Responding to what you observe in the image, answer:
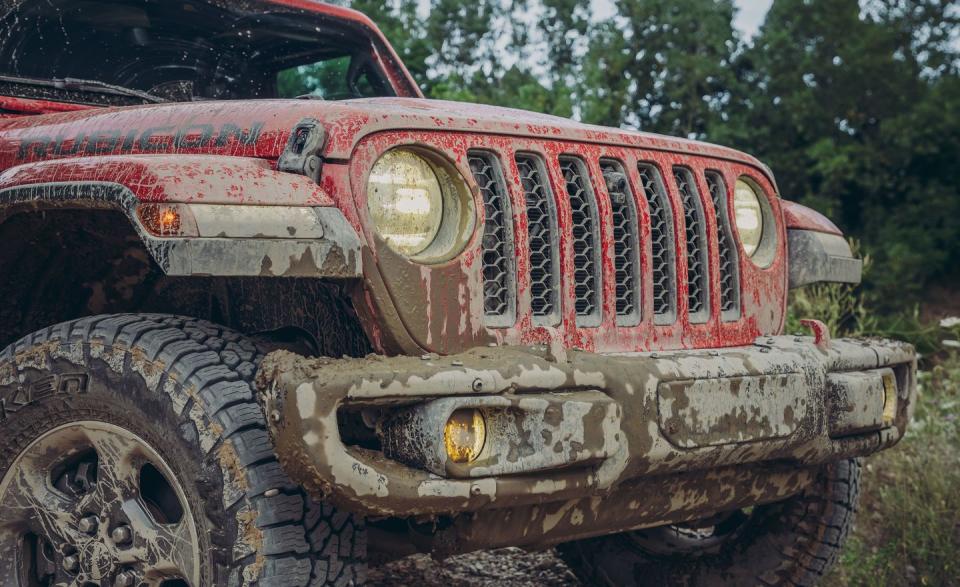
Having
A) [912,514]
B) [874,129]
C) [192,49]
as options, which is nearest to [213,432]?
[192,49]

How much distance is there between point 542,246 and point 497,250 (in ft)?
0.44

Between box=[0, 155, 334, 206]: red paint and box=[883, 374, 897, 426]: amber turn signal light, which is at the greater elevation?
box=[0, 155, 334, 206]: red paint

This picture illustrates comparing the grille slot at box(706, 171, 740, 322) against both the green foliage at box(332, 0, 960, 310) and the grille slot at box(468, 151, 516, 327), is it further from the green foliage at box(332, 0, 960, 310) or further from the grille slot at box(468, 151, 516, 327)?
the green foliage at box(332, 0, 960, 310)

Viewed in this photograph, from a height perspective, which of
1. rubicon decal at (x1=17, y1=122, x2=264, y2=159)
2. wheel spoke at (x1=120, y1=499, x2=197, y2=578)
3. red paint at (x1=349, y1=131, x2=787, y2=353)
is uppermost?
rubicon decal at (x1=17, y1=122, x2=264, y2=159)

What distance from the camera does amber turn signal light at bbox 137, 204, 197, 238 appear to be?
2.04 metres

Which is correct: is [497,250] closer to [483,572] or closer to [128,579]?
[128,579]

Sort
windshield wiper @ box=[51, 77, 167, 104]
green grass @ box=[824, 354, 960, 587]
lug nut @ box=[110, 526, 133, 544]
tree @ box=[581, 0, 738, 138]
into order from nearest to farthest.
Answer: lug nut @ box=[110, 526, 133, 544]
windshield wiper @ box=[51, 77, 167, 104]
green grass @ box=[824, 354, 960, 587]
tree @ box=[581, 0, 738, 138]

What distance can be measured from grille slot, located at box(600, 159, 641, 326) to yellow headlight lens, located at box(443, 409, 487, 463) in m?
0.68

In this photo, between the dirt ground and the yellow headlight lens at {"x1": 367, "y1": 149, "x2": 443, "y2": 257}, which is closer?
the yellow headlight lens at {"x1": 367, "y1": 149, "x2": 443, "y2": 257}

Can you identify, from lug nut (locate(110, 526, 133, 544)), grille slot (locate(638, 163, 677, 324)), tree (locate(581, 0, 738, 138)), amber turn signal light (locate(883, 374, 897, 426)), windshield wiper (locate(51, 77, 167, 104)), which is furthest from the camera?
tree (locate(581, 0, 738, 138))

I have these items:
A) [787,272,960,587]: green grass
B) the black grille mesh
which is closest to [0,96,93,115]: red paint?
the black grille mesh

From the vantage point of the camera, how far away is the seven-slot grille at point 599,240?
8.11 feet

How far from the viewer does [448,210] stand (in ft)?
7.95

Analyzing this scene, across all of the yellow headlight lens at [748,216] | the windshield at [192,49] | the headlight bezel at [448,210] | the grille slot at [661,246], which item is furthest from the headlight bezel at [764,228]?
the windshield at [192,49]
